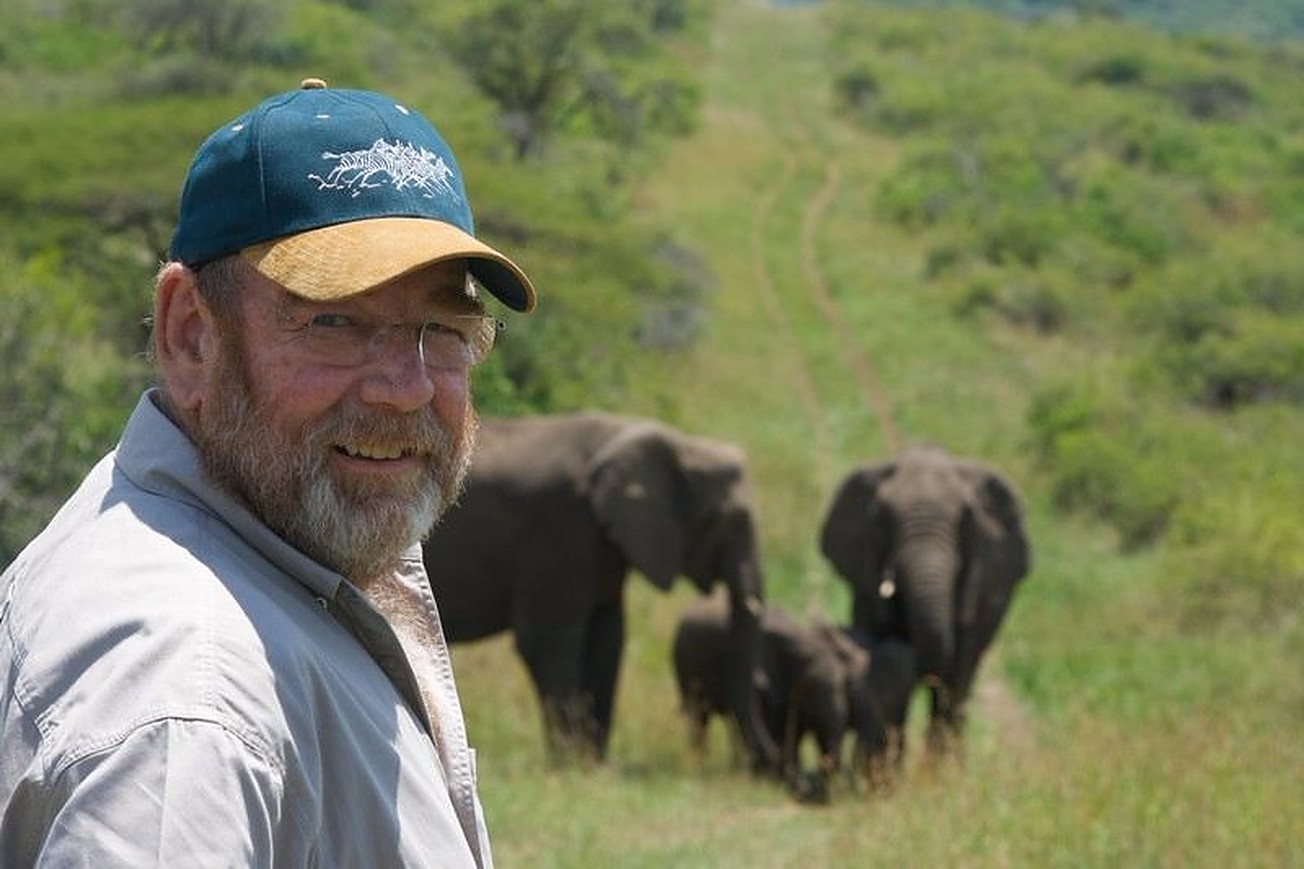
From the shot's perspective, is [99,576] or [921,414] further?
[921,414]

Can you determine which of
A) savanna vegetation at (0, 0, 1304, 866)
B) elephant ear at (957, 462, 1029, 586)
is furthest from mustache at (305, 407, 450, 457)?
elephant ear at (957, 462, 1029, 586)

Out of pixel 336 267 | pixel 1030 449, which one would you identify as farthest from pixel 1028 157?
pixel 336 267

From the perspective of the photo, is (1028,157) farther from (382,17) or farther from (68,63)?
(68,63)

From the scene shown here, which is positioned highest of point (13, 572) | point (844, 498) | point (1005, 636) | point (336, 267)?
point (336, 267)

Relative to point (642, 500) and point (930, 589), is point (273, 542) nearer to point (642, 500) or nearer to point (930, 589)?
point (642, 500)

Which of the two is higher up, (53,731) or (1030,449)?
(53,731)

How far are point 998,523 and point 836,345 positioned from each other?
19800 mm

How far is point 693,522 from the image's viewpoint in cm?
1184

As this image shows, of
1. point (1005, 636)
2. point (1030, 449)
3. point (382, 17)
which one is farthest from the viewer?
point (382, 17)

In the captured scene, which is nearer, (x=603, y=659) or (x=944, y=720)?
(x=603, y=659)

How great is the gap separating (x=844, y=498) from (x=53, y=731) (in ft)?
37.7

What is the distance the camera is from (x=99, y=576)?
214cm

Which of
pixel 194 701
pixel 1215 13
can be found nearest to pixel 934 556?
pixel 194 701

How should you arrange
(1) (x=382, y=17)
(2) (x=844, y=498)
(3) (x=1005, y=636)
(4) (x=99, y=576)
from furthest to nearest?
(1) (x=382, y=17) → (3) (x=1005, y=636) → (2) (x=844, y=498) → (4) (x=99, y=576)
